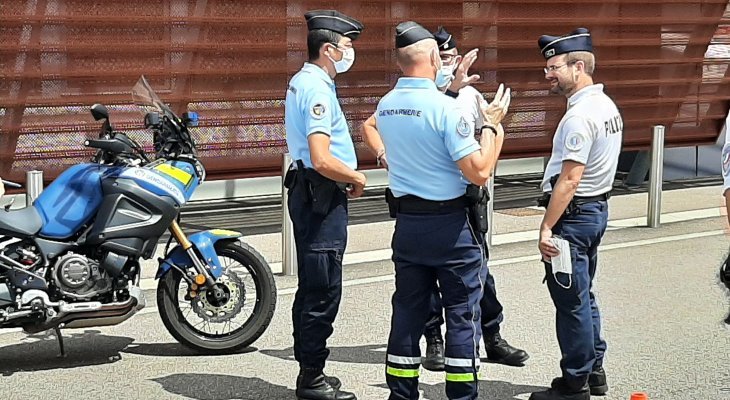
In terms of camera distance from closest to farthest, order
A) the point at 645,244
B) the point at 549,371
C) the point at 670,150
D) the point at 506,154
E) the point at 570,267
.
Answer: the point at 570,267 → the point at 549,371 → the point at 645,244 → the point at 506,154 → the point at 670,150

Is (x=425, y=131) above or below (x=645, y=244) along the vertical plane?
above

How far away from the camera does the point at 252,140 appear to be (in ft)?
35.2

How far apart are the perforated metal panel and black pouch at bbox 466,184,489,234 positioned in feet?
17.8

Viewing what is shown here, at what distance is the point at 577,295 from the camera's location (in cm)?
571

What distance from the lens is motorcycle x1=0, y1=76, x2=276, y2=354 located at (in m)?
6.28

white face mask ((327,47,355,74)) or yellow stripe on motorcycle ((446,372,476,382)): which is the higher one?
white face mask ((327,47,355,74))

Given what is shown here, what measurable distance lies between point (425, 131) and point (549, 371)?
2110 mm

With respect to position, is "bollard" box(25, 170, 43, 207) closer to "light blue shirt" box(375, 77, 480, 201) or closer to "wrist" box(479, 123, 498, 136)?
"light blue shirt" box(375, 77, 480, 201)

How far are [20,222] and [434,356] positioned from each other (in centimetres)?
238

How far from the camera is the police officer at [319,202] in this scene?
5.75m

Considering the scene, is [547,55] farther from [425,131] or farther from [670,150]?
[670,150]

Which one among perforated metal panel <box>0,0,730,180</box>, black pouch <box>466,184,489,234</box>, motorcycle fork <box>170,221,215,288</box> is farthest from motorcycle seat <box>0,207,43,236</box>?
perforated metal panel <box>0,0,730,180</box>

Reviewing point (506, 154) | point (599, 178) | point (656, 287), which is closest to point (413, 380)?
point (599, 178)

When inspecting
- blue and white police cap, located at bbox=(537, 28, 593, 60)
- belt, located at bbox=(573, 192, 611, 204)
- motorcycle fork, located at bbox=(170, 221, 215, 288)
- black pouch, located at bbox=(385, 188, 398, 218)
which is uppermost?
blue and white police cap, located at bbox=(537, 28, 593, 60)
